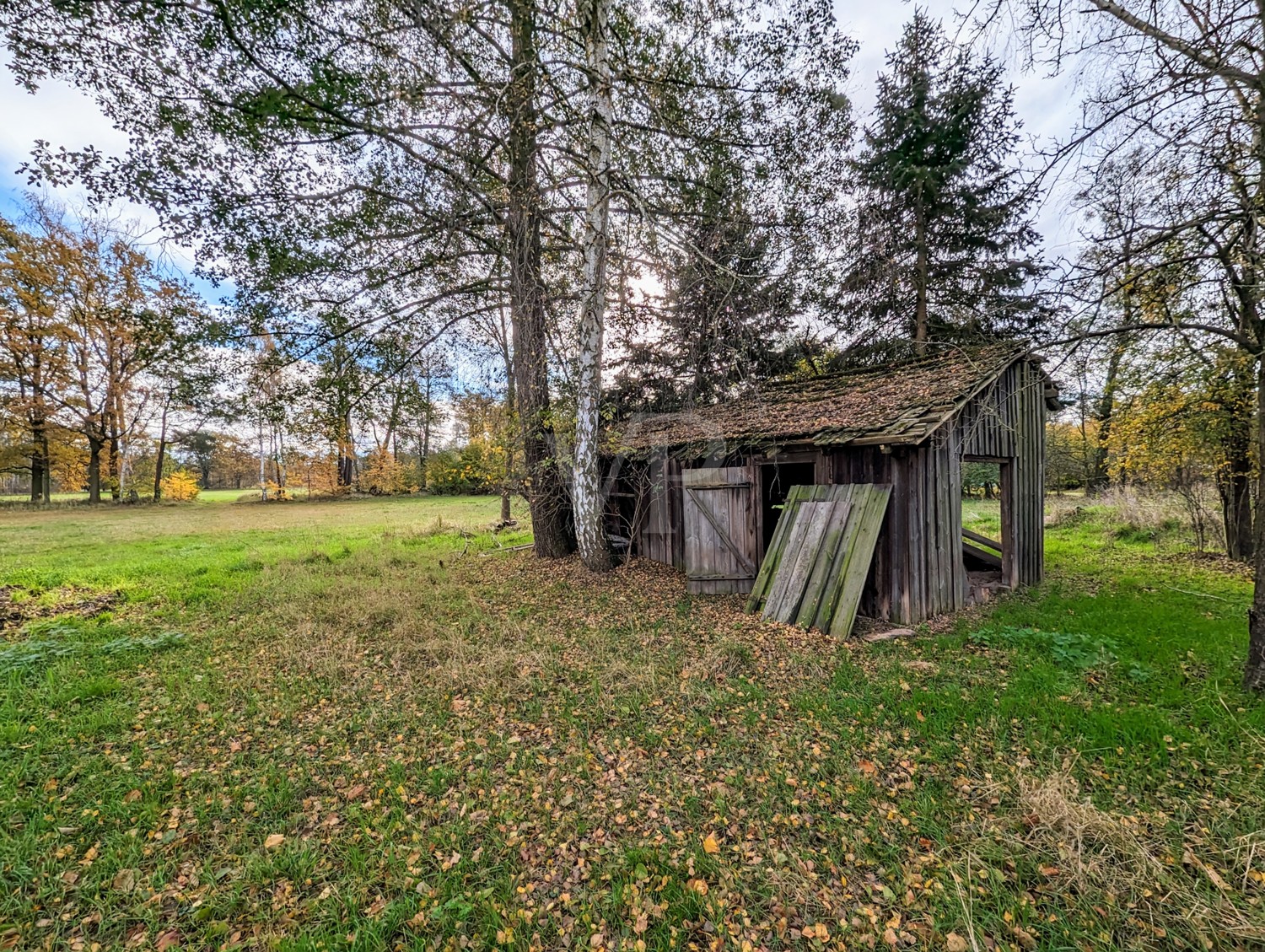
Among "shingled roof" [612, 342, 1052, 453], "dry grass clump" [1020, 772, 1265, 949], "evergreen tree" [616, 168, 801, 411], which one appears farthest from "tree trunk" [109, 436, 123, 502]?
"dry grass clump" [1020, 772, 1265, 949]

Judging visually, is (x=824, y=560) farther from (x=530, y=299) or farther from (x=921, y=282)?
(x=921, y=282)

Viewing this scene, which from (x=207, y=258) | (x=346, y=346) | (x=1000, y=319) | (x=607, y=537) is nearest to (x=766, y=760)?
(x=607, y=537)

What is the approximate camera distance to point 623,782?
316 cm

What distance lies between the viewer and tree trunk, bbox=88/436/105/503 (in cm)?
2194

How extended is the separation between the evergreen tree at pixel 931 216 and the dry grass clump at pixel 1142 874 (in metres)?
11.0

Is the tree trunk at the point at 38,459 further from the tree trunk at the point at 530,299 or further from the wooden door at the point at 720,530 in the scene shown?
the wooden door at the point at 720,530

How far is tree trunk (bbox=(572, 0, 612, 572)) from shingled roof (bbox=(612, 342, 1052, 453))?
73 centimetres

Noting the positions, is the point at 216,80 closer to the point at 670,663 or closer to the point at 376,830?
the point at 376,830

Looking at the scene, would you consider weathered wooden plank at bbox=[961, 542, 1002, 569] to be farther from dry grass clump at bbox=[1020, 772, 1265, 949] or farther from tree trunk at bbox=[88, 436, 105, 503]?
tree trunk at bbox=[88, 436, 105, 503]

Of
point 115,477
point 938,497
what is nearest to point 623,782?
point 938,497

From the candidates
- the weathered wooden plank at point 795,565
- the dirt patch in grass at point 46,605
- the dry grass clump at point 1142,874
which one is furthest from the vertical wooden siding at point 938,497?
the dirt patch in grass at point 46,605

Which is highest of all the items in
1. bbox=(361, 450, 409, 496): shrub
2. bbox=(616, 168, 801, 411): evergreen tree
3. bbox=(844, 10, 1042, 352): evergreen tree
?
bbox=(844, 10, 1042, 352): evergreen tree

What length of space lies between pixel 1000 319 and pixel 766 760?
13.1 metres

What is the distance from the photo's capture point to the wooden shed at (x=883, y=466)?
6199 mm
